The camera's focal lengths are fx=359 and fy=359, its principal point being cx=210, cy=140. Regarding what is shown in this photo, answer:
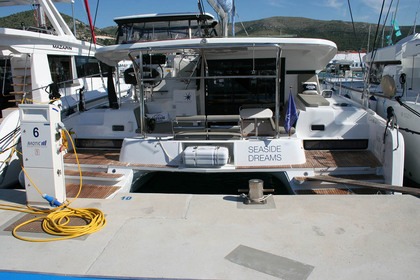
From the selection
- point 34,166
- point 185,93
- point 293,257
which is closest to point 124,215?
point 34,166

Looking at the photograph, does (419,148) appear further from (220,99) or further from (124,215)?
(124,215)

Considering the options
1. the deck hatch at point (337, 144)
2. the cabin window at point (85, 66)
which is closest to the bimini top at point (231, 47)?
the deck hatch at point (337, 144)

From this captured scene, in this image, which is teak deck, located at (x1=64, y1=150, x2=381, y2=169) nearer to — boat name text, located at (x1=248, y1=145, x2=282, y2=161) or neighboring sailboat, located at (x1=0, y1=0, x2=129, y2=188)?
boat name text, located at (x1=248, y1=145, x2=282, y2=161)

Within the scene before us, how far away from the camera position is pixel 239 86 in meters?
6.84

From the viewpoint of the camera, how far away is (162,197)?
4301 mm

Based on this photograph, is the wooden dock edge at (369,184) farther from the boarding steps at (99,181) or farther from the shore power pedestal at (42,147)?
the shore power pedestal at (42,147)

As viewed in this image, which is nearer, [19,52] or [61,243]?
[61,243]

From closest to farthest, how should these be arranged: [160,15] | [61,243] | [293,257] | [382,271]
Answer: [382,271] → [293,257] → [61,243] → [160,15]

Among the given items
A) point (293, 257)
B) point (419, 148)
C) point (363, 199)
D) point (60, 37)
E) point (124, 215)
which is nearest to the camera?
point (293, 257)

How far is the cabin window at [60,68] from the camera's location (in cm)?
939

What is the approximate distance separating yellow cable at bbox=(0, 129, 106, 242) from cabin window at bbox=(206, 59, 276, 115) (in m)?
3.72

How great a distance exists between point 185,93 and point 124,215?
3391mm

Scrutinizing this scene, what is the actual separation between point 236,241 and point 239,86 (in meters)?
4.12

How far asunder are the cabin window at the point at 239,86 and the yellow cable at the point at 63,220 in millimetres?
3722
